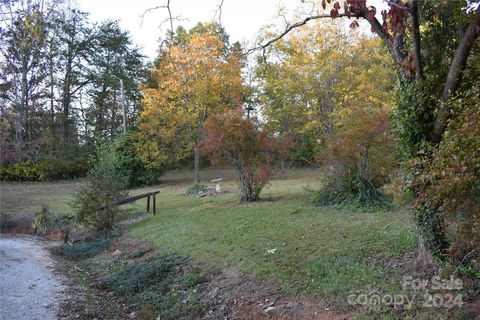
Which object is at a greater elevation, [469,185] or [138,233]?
[469,185]

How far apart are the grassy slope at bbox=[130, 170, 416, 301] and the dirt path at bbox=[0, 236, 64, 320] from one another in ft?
8.02

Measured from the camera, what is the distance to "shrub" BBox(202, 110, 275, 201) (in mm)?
12852

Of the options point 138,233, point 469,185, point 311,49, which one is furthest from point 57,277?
point 311,49

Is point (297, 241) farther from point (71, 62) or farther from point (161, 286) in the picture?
point (71, 62)

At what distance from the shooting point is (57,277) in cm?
855

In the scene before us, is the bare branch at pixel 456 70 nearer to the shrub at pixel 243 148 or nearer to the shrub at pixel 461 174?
the shrub at pixel 461 174

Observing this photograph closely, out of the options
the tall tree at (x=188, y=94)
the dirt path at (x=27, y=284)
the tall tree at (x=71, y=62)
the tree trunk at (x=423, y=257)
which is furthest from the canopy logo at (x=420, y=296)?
the tall tree at (x=71, y=62)

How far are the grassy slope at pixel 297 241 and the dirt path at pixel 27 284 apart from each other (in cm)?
244

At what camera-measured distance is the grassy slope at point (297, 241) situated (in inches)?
221

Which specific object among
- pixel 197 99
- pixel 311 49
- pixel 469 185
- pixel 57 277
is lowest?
pixel 57 277

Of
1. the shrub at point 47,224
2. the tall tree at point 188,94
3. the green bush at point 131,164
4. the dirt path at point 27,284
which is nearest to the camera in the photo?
the dirt path at point 27,284

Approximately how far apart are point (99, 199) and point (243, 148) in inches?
186

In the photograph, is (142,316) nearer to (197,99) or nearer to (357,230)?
(357,230)

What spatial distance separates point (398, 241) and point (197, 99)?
18.2 m
